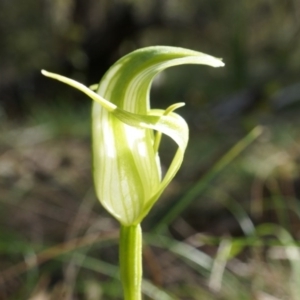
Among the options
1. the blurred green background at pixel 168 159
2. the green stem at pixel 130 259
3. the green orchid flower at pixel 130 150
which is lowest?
the blurred green background at pixel 168 159

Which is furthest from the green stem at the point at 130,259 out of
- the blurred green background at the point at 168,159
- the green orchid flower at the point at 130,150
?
the blurred green background at the point at 168,159

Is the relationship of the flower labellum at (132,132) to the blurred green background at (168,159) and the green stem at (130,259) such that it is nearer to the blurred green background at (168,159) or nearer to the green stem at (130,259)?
the green stem at (130,259)

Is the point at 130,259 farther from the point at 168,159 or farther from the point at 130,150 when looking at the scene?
the point at 168,159

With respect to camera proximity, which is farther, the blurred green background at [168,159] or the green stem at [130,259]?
the blurred green background at [168,159]

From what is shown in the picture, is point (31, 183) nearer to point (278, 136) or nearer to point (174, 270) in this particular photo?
point (174, 270)

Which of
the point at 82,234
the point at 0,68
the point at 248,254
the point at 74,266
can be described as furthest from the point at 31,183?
the point at 0,68

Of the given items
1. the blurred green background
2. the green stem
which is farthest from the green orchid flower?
the blurred green background

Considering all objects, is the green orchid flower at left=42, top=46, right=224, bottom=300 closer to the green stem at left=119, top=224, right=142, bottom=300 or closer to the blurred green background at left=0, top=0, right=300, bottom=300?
the green stem at left=119, top=224, right=142, bottom=300

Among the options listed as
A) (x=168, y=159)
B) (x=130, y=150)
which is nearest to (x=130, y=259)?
(x=130, y=150)

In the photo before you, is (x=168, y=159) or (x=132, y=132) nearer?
(x=132, y=132)
